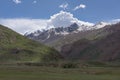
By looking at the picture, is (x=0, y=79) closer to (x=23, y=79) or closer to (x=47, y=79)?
(x=23, y=79)

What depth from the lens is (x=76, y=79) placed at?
9475 centimetres

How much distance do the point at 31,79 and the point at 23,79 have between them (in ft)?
7.25

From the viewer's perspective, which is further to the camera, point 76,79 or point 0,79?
point 76,79

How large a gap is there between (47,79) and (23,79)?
6.75 meters

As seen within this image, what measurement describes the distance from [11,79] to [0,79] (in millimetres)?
3116

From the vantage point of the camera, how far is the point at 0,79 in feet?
282

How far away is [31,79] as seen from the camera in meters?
90.4

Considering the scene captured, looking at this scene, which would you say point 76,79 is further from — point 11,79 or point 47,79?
point 11,79

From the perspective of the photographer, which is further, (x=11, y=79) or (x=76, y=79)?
(x=76, y=79)

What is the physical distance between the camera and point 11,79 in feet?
288

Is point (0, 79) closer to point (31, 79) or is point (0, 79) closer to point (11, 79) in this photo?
point (11, 79)

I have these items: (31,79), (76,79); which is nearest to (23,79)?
(31,79)

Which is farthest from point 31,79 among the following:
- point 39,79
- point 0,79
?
point 0,79

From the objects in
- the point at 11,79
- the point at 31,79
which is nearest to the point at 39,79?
the point at 31,79
